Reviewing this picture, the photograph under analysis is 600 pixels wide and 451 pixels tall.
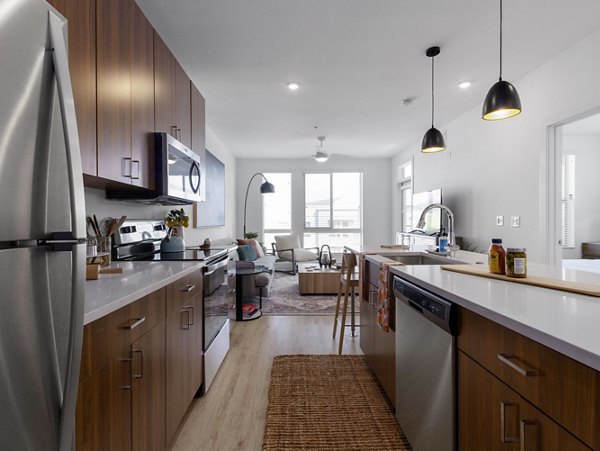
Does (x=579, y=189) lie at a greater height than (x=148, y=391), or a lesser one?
greater

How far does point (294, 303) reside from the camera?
416 cm

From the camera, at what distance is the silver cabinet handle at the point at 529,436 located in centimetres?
73

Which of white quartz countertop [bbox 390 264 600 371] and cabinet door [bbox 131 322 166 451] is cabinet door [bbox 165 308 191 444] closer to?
cabinet door [bbox 131 322 166 451]

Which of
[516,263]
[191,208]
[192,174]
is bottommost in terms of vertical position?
[516,263]

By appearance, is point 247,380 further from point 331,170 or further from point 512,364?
point 331,170

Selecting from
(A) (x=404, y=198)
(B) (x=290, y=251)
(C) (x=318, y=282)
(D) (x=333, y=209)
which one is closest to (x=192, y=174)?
(C) (x=318, y=282)

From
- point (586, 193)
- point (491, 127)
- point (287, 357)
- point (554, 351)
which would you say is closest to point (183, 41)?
point (287, 357)

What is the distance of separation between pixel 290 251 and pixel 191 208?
9.39ft

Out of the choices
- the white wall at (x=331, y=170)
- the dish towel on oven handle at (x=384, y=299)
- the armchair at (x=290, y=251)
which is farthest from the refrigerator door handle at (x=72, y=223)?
the white wall at (x=331, y=170)

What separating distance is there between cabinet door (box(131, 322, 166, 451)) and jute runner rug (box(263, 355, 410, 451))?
57 centimetres

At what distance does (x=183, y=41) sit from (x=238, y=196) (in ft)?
15.9

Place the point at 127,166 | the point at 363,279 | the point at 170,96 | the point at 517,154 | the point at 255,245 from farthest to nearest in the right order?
the point at 255,245
the point at 517,154
the point at 363,279
the point at 170,96
the point at 127,166

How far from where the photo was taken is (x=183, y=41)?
237 cm

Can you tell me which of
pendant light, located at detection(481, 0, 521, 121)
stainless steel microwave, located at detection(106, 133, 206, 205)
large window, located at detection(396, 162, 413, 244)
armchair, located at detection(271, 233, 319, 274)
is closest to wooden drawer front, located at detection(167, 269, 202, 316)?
stainless steel microwave, located at detection(106, 133, 206, 205)
